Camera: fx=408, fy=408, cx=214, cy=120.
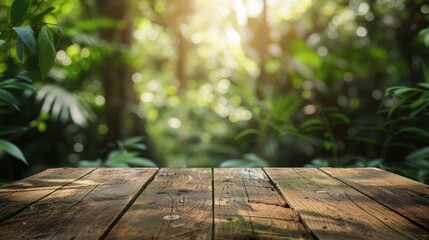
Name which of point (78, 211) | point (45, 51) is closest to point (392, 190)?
point (78, 211)

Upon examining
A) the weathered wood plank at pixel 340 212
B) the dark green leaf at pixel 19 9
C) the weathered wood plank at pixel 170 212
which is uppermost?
the dark green leaf at pixel 19 9

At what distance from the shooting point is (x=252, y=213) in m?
0.89

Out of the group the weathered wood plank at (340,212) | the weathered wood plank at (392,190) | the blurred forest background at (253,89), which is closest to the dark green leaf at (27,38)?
the weathered wood plank at (340,212)

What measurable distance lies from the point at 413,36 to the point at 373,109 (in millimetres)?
878

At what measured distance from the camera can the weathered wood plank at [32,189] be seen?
970 mm

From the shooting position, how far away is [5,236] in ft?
2.42

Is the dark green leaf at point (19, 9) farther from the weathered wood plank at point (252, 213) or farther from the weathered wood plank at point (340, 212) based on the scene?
the weathered wood plank at point (340, 212)

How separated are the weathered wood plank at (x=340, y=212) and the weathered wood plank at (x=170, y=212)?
0.21 m

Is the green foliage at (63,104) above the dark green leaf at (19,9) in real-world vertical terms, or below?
below

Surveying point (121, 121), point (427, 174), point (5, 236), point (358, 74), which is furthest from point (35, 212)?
point (358, 74)

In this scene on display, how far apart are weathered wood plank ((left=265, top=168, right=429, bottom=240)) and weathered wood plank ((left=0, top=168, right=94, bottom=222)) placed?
0.65 metres

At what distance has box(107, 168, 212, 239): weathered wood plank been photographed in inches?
29.4

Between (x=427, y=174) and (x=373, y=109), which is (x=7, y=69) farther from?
(x=373, y=109)

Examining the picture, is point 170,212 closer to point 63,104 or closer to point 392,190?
point 392,190
